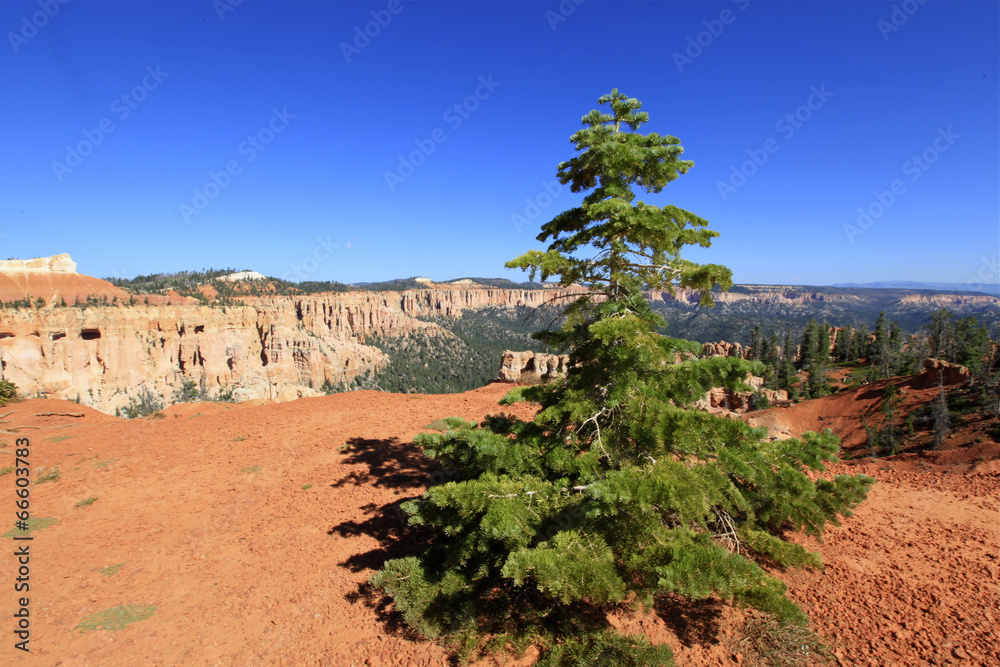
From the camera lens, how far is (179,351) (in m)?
76.4

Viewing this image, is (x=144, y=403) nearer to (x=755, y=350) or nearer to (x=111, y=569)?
(x=111, y=569)

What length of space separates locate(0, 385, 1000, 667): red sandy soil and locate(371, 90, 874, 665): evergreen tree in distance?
82cm

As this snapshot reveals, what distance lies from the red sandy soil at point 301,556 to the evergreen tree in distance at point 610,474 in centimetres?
82

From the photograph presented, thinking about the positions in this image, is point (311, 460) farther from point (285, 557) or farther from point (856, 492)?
point (856, 492)

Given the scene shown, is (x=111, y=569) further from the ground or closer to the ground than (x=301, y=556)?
further from the ground

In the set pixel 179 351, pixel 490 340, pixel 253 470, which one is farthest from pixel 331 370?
pixel 253 470

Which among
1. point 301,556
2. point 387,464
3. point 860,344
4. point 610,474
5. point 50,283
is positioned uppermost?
point 50,283

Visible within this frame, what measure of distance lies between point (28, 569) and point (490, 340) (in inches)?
5269

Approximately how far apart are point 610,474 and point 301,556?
6.28 meters

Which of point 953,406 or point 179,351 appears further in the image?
point 179,351

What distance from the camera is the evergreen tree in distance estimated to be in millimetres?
4230

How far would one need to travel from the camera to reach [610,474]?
4586mm

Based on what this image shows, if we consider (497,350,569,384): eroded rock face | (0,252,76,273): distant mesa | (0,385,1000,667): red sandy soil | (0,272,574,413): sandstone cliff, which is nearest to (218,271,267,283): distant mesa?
(0,272,574,413): sandstone cliff

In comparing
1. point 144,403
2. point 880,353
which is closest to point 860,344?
point 880,353
